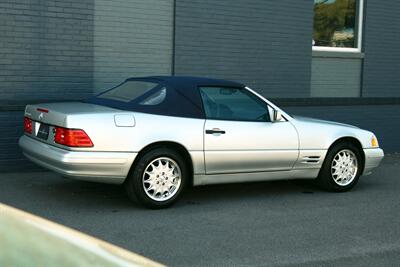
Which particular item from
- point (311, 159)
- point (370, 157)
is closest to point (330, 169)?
point (311, 159)

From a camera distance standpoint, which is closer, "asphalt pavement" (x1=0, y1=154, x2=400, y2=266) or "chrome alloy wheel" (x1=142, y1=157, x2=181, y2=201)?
"asphalt pavement" (x1=0, y1=154, x2=400, y2=266)

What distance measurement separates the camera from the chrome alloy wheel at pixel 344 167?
751 centimetres

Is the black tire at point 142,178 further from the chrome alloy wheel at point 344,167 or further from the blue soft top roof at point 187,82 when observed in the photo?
the chrome alloy wheel at point 344,167

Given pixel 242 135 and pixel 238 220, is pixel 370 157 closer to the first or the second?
pixel 242 135

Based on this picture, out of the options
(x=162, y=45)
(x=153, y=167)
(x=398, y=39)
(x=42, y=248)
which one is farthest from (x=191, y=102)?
(x=398, y=39)

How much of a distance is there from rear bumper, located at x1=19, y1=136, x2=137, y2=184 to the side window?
1.17 meters

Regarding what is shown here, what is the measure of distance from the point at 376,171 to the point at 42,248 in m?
8.29

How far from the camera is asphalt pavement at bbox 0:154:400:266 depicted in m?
4.98

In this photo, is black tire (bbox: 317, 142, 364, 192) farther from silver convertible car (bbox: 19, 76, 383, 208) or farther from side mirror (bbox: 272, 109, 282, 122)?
side mirror (bbox: 272, 109, 282, 122)

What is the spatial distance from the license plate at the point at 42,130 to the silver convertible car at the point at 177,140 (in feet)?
0.04

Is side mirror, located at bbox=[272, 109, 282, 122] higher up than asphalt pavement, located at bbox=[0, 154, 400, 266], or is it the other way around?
side mirror, located at bbox=[272, 109, 282, 122]

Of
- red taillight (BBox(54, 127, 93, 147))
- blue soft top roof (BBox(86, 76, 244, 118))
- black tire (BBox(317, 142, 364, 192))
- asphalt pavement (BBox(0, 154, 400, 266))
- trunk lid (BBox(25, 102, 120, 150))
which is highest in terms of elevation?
blue soft top roof (BBox(86, 76, 244, 118))

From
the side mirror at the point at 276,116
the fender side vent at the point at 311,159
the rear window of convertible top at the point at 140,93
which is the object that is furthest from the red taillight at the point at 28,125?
the fender side vent at the point at 311,159

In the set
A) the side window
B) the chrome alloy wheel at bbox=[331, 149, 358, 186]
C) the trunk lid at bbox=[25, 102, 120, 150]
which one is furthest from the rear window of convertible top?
the chrome alloy wheel at bbox=[331, 149, 358, 186]
